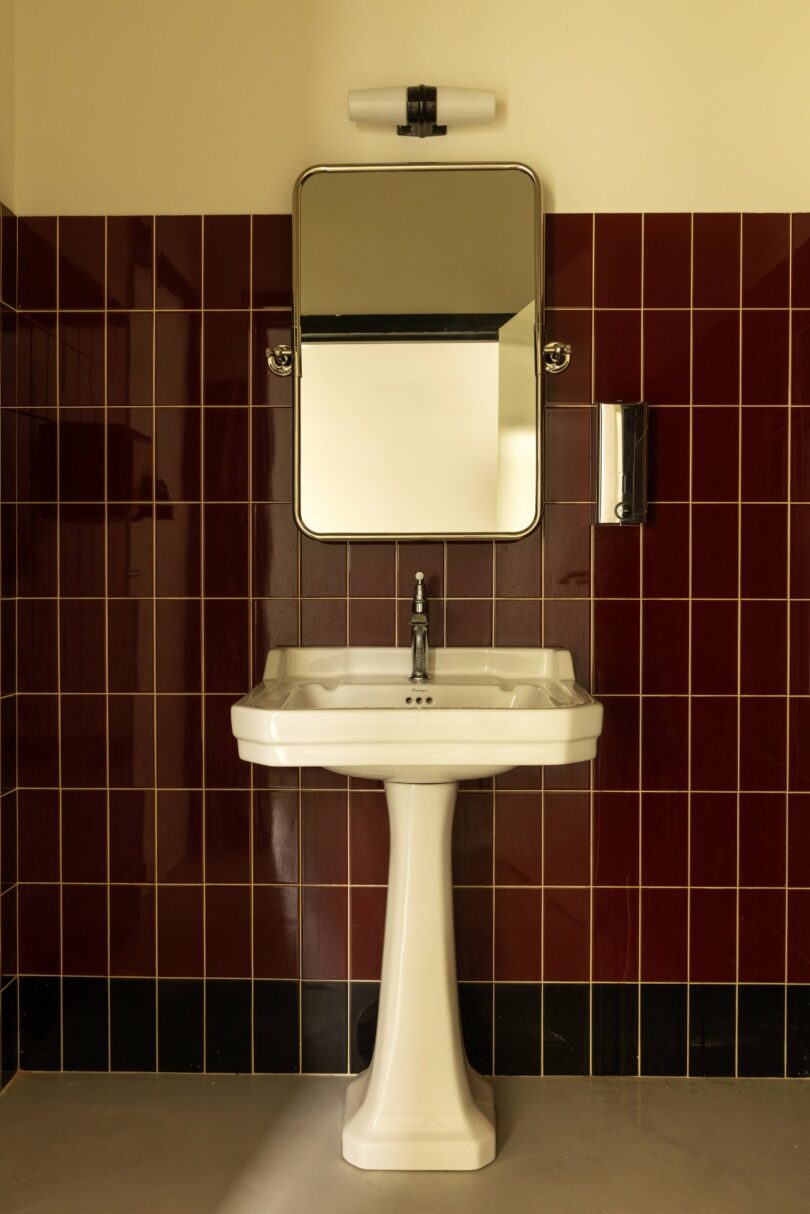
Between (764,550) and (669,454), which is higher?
(669,454)

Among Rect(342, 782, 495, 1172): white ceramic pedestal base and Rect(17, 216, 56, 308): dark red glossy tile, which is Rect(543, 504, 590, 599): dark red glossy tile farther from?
Rect(17, 216, 56, 308): dark red glossy tile

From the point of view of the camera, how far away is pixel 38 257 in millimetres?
2137

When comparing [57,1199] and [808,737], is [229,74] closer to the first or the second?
[808,737]

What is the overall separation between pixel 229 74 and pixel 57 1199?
2270 millimetres

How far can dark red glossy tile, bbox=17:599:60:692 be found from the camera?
7.10ft

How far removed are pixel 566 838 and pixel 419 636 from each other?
57 centimetres

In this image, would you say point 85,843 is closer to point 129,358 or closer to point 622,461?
point 129,358

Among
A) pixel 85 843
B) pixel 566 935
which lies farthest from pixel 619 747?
pixel 85 843

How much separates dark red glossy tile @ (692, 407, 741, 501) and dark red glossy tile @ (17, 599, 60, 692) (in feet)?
4.78

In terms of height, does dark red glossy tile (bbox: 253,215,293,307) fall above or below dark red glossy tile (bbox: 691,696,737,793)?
above

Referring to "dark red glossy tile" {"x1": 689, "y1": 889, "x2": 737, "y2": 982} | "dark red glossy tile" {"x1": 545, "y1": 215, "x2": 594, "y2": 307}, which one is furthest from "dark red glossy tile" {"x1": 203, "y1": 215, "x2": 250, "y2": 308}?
"dark red glossy tile" {"x1": 689, "y1": 889, "x2": 737, "y2": 982}

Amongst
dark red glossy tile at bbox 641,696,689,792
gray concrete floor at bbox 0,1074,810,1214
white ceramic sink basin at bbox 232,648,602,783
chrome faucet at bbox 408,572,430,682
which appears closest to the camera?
white ceramic sink basin at bbox 232,648,602,783

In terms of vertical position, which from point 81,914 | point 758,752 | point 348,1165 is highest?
point 758,752

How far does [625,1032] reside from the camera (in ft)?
7.04
